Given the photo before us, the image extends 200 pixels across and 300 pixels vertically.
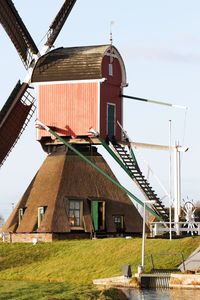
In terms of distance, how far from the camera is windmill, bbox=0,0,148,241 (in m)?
64.4

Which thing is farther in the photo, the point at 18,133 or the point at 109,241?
the point at 18,133

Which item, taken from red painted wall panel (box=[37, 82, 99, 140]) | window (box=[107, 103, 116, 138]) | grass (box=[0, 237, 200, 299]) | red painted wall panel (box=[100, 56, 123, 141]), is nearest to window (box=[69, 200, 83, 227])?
grass (box=[0, 237, 200, 299])

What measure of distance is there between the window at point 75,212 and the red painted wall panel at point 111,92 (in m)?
5.10

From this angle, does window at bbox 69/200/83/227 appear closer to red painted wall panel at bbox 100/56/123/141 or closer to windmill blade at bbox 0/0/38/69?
red painted wall panel at bbox 100/56/123/141

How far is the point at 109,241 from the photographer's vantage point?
5859 cm

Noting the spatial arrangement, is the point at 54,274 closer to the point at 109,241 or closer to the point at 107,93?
the point at 109,241

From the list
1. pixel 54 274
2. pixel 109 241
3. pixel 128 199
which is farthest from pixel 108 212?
pixel 54 274

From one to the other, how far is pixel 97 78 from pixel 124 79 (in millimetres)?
4335

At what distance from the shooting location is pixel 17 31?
218ft

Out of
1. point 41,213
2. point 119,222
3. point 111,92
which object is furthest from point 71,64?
point 119,222

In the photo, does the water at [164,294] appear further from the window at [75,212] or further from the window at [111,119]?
the window at [111,119]

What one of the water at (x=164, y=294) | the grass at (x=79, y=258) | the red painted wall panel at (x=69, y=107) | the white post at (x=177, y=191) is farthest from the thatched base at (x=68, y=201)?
the water at (x=164, y=294)

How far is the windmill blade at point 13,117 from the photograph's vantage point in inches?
2596

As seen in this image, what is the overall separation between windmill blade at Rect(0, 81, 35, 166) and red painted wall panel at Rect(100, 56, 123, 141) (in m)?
5.26
